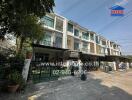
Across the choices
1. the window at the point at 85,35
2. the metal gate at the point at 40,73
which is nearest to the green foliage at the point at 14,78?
the metal gate at the point at 40,73

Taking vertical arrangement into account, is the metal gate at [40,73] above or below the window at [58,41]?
below

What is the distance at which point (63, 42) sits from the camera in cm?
2331

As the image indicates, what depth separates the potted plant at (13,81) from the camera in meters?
6.89

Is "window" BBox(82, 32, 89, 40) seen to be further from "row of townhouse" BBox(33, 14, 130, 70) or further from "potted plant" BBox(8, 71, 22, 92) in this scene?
"potted plant" BBox(8, 71, 22, 92)

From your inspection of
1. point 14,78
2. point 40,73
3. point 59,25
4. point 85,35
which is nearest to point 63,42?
point 59,25

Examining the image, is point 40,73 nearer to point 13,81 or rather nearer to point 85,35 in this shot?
point 13,81

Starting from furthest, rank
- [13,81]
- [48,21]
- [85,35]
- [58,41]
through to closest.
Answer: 1. [85,35]
2. [58,41]
3. [48,21]
4. [13,81]

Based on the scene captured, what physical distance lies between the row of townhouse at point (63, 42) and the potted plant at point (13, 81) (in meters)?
7.37

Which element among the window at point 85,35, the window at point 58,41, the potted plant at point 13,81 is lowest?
the potted plant at point 13,81

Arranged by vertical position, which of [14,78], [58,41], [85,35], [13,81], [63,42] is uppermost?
[85,35]

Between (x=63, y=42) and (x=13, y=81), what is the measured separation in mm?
16621

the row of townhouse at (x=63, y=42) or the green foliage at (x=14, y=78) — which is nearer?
the green foliage at (x=14, y=78)

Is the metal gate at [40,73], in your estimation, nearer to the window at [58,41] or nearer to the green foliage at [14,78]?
the green foliage at [14,78]

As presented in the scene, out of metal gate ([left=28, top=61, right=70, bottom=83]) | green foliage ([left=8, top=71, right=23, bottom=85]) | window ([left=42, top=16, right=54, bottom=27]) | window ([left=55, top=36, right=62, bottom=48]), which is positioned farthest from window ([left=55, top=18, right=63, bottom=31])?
green foliage ([left=8, top=71, right=23, bottom=85])
